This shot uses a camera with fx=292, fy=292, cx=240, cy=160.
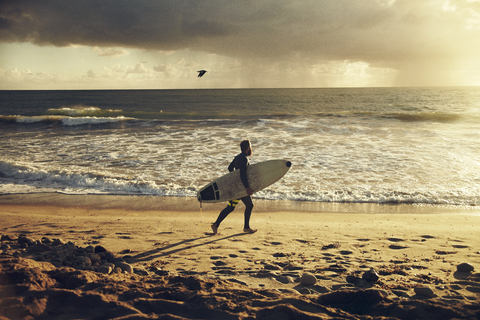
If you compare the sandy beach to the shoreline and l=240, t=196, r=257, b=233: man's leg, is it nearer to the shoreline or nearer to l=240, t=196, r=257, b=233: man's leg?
the shoreline

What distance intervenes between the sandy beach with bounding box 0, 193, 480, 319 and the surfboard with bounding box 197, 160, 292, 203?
2.29 feet

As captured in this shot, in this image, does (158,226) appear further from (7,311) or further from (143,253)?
(7,311)

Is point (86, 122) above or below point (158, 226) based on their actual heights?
above

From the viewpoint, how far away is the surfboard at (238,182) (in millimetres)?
5727

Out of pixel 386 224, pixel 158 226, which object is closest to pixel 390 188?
pixel 386 224

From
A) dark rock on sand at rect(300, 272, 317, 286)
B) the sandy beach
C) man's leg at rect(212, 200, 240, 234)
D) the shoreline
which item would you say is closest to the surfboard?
man's leg at rect(212, 200, 240, 234)

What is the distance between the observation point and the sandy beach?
9.10 feet

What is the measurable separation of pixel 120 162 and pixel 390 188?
31.1ft

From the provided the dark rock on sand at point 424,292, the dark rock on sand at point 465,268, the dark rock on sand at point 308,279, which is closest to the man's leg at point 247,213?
the dark rock on sand at point 308,279

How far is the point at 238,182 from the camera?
5.75 meters

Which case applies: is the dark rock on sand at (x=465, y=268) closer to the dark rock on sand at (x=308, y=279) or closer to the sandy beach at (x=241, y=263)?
the sandy beach at (x=241, y=263)

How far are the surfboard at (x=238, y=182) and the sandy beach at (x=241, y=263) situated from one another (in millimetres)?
697

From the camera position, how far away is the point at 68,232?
5.48 meters

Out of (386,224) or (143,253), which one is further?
(386,224)
